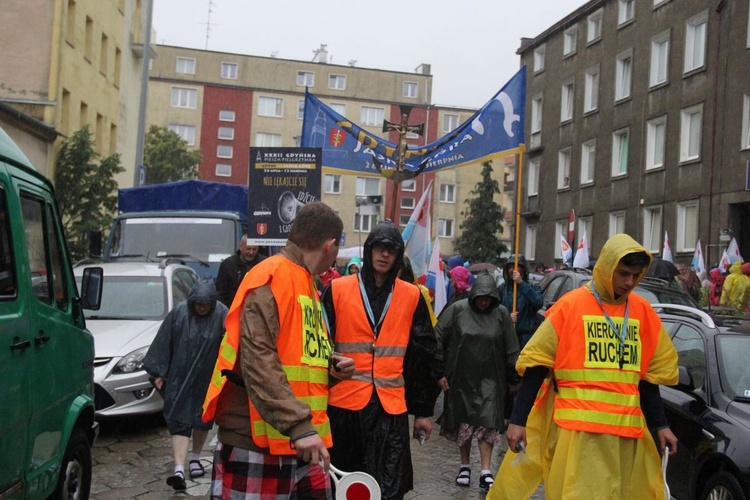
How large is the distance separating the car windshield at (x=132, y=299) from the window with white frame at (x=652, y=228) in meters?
23.9

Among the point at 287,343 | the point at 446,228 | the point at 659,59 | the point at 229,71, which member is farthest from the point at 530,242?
the point at 287,343

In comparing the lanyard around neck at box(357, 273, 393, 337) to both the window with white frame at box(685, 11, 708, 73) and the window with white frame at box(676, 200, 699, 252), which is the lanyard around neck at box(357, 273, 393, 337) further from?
the window with white frame at box(685, 11, 708, 73)

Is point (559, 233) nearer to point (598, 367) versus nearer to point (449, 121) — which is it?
point (449, 121)

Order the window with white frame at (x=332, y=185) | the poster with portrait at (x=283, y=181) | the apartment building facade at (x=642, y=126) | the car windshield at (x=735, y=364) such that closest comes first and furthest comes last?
the car windshield at (x=735, y=364), the poster with portrait at (x=283, y=181), the apartment building facade at (x=642, y=126), the window with white frame at (x=332, y=185)

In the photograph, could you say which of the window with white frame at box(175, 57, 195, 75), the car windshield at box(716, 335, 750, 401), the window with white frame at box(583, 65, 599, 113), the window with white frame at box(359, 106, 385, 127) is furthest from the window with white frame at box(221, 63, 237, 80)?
the car windshield at box(716, 335, 750, 401)

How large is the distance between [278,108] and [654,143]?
1577 inches

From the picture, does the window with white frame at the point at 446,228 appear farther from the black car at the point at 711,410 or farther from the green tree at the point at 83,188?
the black car at the point at 711,410

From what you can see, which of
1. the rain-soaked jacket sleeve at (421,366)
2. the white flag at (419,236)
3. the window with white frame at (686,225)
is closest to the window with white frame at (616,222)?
the window with white frame at (686,225)

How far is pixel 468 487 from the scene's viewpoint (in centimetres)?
788

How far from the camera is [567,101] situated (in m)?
38.7

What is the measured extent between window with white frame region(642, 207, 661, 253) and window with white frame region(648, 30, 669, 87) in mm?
4311

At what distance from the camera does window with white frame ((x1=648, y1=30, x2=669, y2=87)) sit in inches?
1240

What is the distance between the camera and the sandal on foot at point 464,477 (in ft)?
25.9

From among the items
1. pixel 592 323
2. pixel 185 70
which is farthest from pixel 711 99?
pixel 185 70
